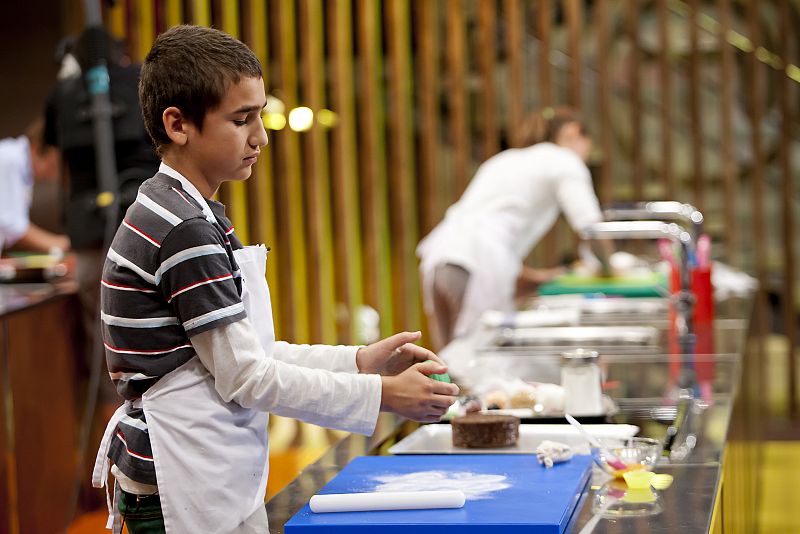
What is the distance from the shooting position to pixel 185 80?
50.9 inches

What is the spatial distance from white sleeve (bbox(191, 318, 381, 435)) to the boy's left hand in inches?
4.2

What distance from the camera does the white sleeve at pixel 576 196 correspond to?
4023 mm

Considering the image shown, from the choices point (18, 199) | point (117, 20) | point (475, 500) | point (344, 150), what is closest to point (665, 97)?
point (344, 150)

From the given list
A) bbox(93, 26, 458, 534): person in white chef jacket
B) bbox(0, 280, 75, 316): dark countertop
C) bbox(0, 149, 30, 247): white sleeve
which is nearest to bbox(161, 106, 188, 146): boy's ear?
bbox(93, 26, 458, 534): person in white chef jacket

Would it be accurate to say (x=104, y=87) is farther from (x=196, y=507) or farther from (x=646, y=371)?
(x=196, y=507)

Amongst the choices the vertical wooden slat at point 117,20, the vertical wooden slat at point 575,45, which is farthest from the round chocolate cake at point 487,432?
the vertical wooden slat at point 117,20

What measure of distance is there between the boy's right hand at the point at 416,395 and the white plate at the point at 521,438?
0.35m

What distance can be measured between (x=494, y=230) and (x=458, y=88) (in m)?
1.37

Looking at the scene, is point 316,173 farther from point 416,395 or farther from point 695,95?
point 416,395

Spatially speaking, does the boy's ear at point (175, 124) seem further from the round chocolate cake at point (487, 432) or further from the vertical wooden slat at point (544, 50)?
the vertical wooden slat at point (544, 50)

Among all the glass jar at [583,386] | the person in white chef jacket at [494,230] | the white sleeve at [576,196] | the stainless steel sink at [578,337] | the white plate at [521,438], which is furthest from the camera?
the person in white chef jacket at [494,230]

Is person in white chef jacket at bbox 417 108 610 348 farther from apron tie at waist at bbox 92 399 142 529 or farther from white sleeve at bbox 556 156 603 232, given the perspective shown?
apron tie at waist at bbox 92 399 142 529

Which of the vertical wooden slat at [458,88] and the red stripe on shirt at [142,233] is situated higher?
the vertical wooden slat at [458,88]

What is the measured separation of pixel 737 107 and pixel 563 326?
425 centimetres
